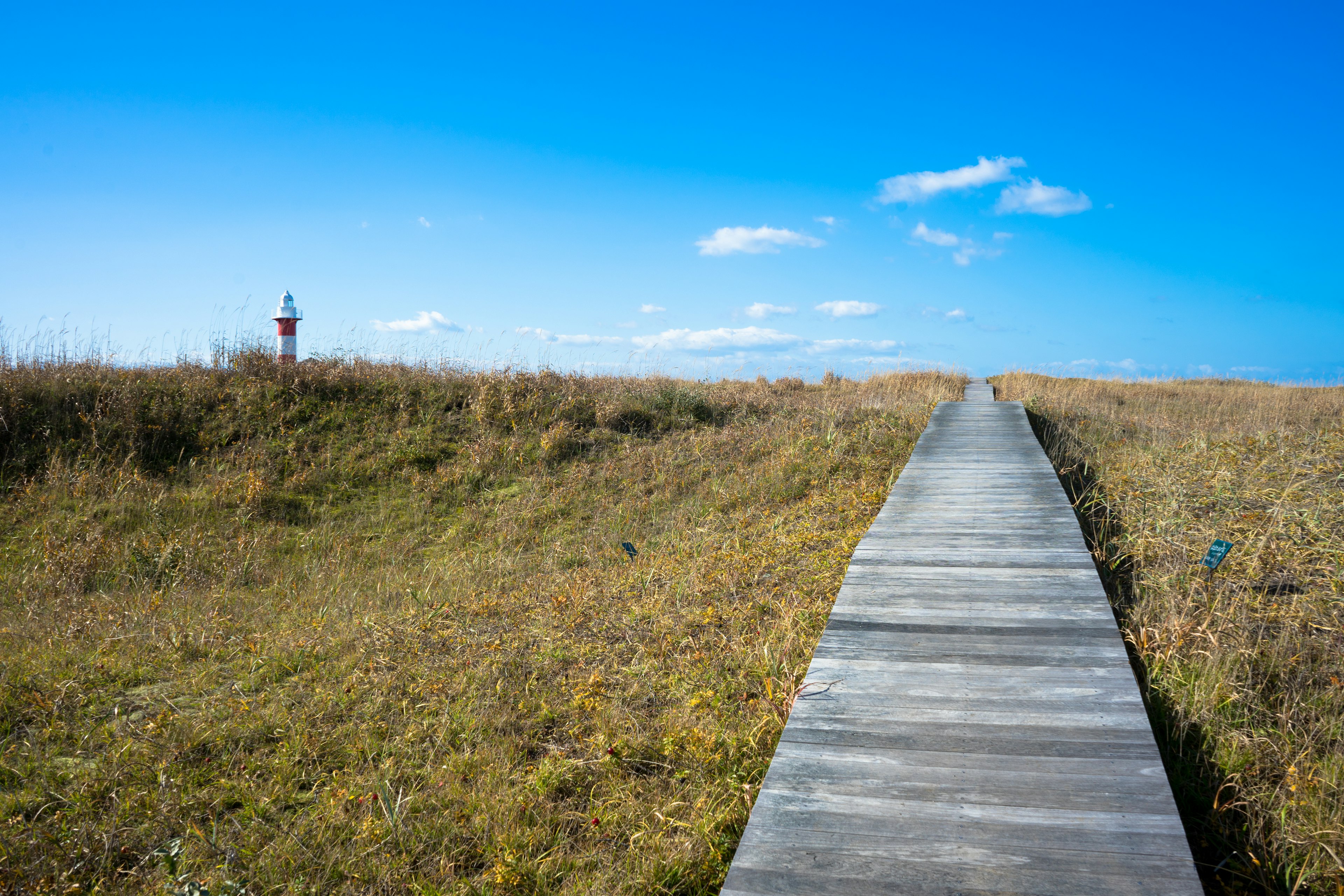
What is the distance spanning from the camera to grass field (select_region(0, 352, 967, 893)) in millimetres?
3273

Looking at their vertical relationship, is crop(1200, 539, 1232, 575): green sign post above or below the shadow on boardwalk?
above

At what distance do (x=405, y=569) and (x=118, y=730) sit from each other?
409 cm

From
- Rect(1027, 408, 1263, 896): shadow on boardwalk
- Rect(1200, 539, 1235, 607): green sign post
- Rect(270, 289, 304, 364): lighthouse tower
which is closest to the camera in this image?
Rect(1027, 408, 1263, 896): shadow on boardwalk

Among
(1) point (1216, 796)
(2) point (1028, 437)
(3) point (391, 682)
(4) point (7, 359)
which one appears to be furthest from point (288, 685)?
(4) point (7, 359)

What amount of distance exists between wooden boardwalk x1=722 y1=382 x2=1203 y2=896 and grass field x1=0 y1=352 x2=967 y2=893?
0.52 metres

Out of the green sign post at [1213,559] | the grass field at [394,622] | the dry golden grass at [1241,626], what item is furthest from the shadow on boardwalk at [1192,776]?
the grass field at [394,622]

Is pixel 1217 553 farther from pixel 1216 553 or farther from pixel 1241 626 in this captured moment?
pixel 1241 626

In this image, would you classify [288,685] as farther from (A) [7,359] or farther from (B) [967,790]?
(A) [7,359]

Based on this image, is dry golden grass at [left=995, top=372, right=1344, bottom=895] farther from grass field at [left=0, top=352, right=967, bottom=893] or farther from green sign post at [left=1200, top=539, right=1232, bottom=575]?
grass field at [left=0, top=352, right=967, bottom=893]

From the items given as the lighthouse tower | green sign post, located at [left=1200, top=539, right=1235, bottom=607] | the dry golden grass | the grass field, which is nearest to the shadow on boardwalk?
the dry golden grass

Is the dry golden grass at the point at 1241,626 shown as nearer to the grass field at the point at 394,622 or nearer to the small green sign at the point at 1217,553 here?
the small green sign at the point at 1217,553

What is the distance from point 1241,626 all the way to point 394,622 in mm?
5976

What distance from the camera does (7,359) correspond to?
1125 centimetres

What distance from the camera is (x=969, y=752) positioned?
9.61 feet
